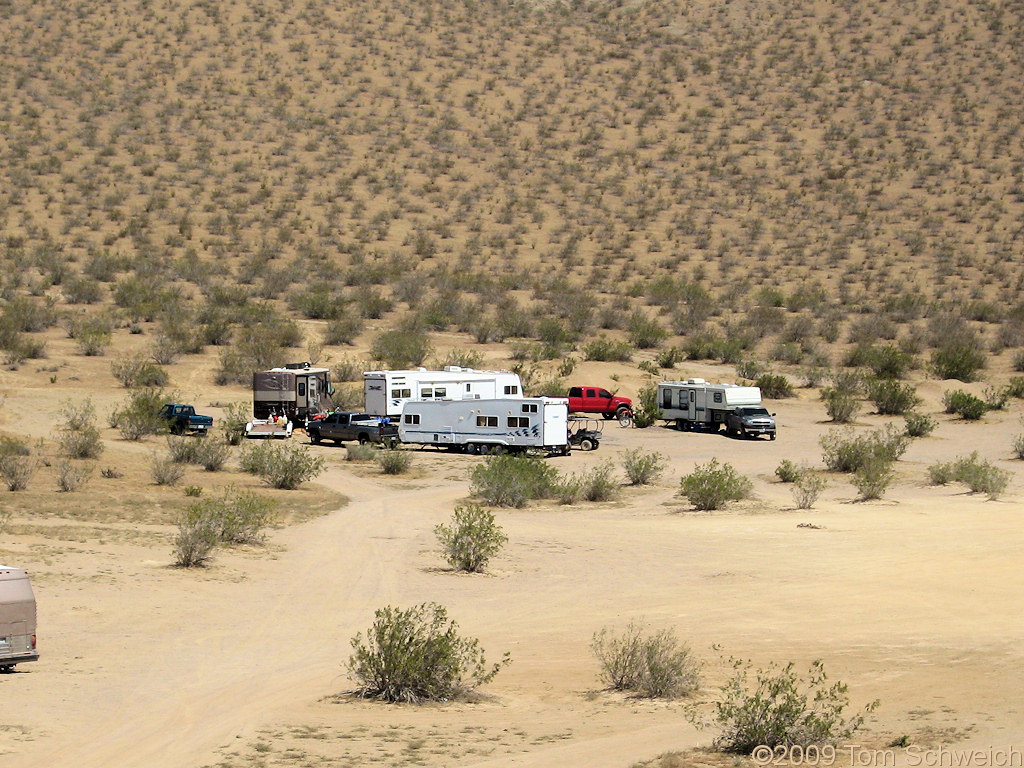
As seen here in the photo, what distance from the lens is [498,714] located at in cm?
1447

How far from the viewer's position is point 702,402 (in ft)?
150

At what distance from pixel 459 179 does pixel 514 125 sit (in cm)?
769

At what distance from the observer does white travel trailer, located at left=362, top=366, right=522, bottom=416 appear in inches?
1688

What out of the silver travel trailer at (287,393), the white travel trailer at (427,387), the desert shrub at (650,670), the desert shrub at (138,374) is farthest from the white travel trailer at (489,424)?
the desert shrub at (650,670)

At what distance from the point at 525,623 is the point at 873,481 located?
15160mm

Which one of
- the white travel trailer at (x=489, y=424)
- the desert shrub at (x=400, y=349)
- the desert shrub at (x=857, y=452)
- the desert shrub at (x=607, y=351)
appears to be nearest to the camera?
the desert shrub at (x=857, y=452)

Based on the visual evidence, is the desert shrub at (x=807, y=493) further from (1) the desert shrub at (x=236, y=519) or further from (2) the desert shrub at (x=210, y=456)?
(2) the desert shrub at (x=210, y=456)

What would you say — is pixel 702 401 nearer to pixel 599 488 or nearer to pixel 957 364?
pixel 599 488

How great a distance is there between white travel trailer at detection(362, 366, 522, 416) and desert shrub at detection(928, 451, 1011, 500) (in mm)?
14011

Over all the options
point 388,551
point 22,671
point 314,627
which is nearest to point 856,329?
point 388,551

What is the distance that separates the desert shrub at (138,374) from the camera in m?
47.1

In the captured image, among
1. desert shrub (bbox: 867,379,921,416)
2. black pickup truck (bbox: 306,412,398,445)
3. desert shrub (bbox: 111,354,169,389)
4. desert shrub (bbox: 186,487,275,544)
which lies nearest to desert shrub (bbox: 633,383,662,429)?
desert shrub (bbox: 867,379,921,416)
